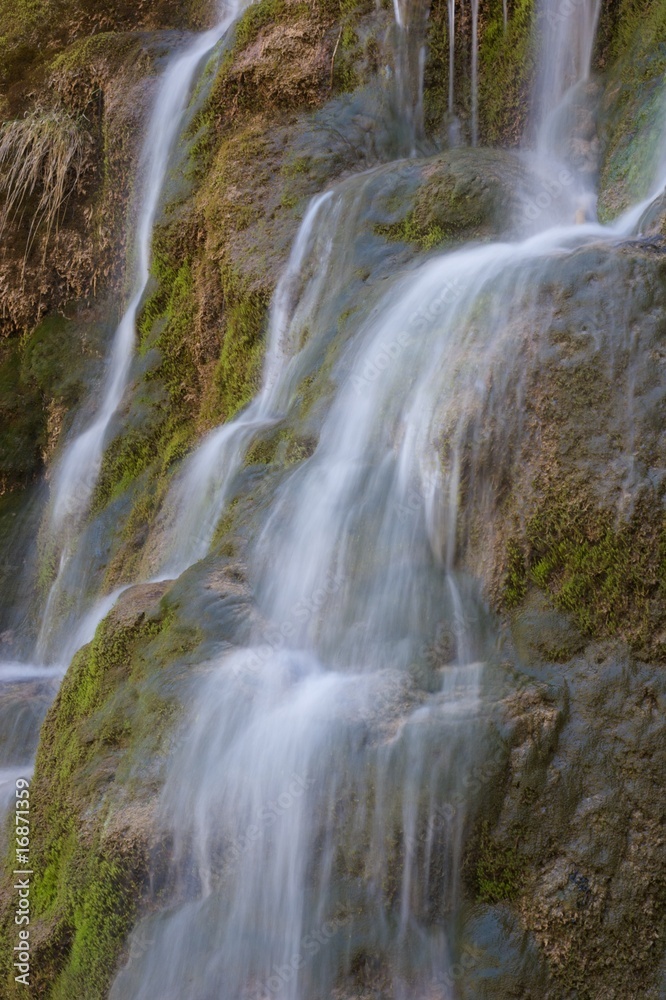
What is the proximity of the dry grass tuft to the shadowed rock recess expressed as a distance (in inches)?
96.9

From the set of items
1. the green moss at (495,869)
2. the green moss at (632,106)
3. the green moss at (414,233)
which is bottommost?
the green moss at (495,869)

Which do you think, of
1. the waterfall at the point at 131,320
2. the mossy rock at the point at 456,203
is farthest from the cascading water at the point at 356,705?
the waterfall at the point at 131,320

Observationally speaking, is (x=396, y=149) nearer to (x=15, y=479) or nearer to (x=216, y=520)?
(x=216, y=520)

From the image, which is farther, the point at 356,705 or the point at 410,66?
the point at 410,66

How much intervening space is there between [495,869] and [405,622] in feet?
2.61

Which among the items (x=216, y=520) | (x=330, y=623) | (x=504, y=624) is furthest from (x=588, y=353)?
(x=216, y=520)

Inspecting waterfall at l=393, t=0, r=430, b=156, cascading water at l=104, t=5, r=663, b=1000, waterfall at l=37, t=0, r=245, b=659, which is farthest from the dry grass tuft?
cascading water at l=104, t=5, r=663, b=1000

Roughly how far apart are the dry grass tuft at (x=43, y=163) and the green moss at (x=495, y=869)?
6181mm

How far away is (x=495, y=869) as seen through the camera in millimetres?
2943

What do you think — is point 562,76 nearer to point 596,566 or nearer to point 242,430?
point 242,430

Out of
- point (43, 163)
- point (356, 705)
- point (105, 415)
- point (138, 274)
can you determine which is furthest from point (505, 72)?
point (356, 705)

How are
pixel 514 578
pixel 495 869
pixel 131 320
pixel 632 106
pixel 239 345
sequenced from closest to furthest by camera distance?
pixel 495 869, pixel 514 578, pixel 632 106, pixel 239 345, pixel 131 320

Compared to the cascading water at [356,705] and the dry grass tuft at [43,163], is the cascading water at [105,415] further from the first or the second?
the cascading water at [356,705]

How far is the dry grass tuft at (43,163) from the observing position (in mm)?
7672
